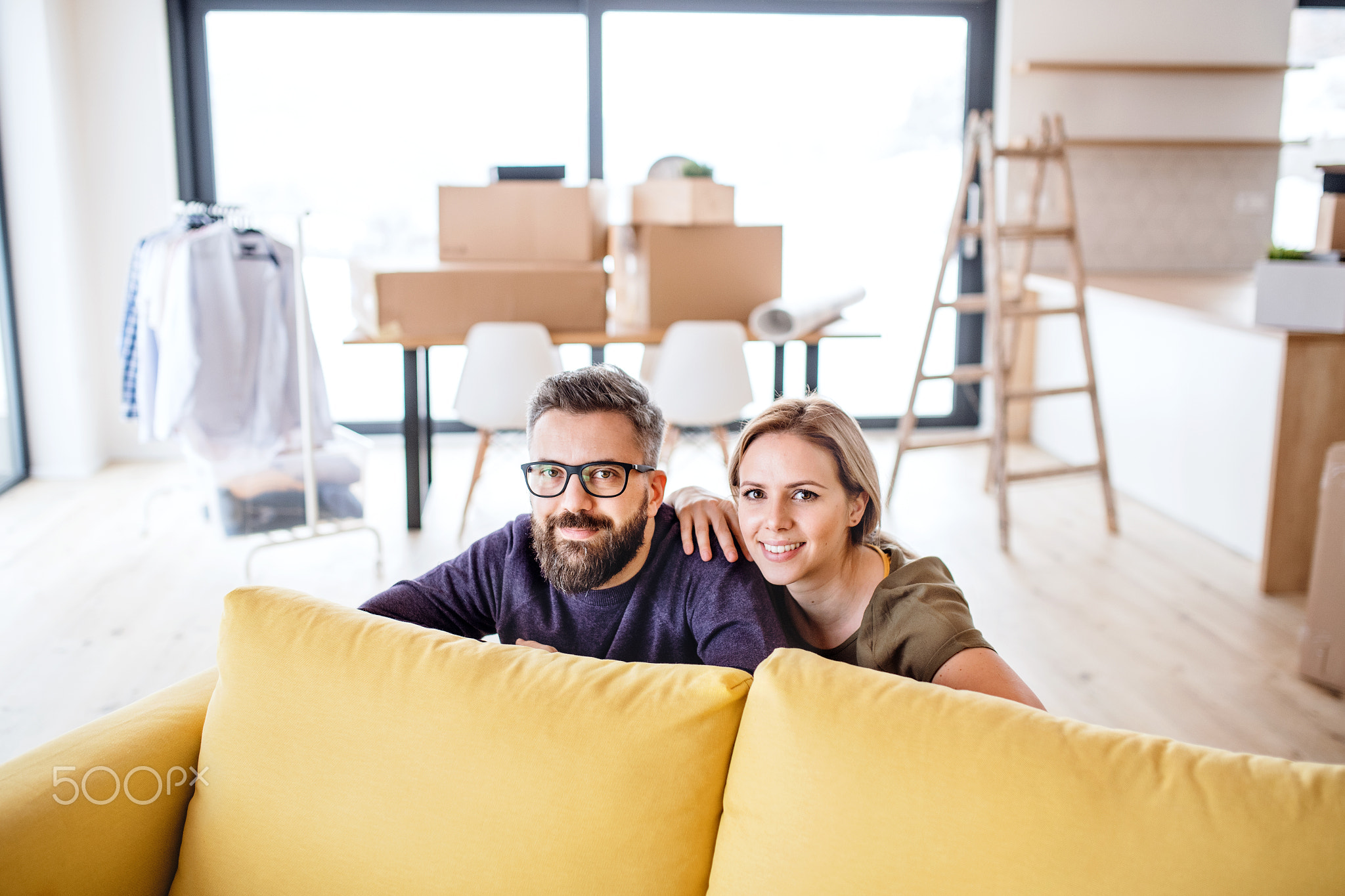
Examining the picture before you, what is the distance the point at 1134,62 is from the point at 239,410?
433 cm

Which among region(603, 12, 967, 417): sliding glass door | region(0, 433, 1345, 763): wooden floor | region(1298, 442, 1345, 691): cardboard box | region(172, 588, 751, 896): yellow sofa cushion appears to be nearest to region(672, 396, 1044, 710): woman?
region(172, 588, 751, 896): yellow sofa cushion

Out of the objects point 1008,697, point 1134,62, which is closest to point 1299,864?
point 1008,697

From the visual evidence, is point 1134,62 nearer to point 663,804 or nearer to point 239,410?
point 239,410

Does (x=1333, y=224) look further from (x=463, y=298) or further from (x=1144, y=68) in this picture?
(x=463, y=298)

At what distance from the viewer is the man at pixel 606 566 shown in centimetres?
154

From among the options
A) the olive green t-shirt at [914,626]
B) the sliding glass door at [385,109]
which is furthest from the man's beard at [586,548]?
the sliding glass door at [385,109]

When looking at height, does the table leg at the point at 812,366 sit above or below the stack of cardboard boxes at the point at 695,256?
below

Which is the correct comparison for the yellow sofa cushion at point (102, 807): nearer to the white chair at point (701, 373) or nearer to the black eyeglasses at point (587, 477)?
the black eyeglasses at point (587, 477)

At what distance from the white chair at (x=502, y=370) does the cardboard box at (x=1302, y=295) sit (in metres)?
2.29

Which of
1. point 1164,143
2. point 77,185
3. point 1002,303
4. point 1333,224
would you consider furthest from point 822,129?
point 77,185

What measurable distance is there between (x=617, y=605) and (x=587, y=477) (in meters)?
0.19

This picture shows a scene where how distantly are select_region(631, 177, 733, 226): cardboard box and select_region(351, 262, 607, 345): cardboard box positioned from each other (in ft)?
1.00

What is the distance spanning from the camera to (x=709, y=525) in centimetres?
163

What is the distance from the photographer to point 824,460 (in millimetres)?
1497
